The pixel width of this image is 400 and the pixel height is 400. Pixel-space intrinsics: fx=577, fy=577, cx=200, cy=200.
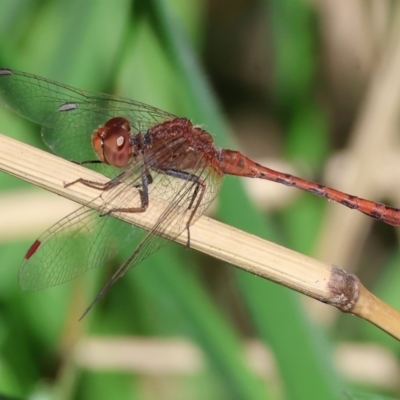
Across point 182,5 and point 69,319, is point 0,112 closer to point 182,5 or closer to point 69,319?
point 69,319

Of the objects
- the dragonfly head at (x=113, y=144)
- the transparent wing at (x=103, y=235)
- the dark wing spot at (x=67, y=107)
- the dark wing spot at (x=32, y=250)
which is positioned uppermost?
the dark wing spot at (x=67, y=107)

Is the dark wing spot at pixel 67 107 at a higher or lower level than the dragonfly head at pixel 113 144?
higher

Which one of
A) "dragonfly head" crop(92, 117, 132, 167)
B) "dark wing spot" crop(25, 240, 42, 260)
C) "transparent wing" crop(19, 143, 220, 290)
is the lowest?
"dark wing spot" crop(25, 240, 42, 260)

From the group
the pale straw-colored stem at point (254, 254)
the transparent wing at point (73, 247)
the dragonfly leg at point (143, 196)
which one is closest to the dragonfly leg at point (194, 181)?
the dragonfly leg at point (143, 196)

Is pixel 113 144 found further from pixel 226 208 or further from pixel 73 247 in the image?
pixel 226 208

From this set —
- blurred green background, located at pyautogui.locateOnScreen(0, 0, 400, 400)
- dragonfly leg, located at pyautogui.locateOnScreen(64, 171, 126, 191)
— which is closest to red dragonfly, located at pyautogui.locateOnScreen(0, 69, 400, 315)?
dragonfly leg, located at pyautogui.locateOnScreen(64, 171, 126, 191)

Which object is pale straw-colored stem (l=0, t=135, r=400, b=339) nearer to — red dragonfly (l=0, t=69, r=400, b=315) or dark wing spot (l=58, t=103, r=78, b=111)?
red dragonfly (l=0, t=69, r=400, b=315)

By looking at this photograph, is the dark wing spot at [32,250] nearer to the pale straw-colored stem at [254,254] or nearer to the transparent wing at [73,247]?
the transparent wing at [73,247]

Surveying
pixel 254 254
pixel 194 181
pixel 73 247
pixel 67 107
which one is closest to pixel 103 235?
pixel 73 247
